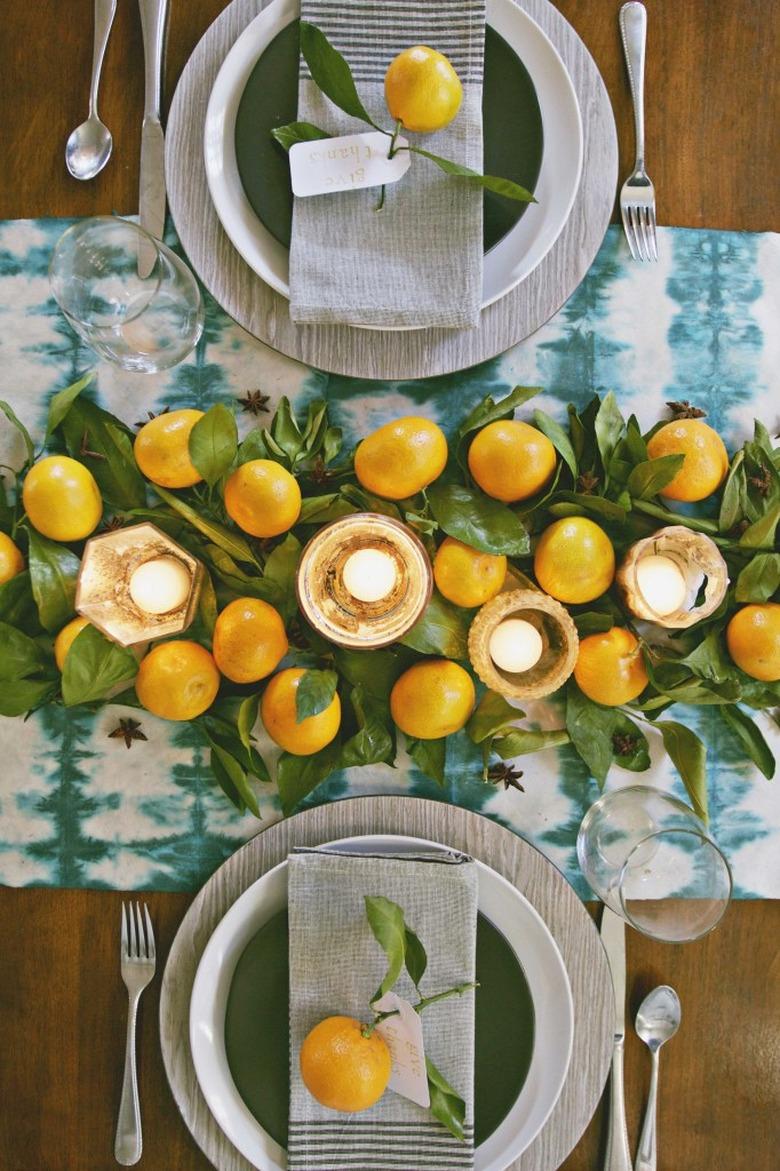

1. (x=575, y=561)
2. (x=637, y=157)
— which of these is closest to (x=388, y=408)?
(x=575, y=561)

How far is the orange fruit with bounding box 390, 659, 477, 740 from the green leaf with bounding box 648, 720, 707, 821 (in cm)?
Result: 22

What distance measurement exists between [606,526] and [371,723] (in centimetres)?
30

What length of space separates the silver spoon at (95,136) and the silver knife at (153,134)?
0.04 meters

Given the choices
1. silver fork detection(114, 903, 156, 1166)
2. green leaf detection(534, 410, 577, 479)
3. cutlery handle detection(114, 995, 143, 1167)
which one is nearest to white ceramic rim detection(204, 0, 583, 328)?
green leaf detection(534, 410, 577, 479)

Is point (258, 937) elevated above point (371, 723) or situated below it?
below

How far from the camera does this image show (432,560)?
76 centimetres

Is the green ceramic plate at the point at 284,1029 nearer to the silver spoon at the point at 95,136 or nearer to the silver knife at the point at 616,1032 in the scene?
the silver knife at the point at 616,1032

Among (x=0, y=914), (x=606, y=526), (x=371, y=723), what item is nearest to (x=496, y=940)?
(x=371, y=723)

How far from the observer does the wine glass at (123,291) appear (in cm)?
75

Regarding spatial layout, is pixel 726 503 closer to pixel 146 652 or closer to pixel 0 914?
pixel 146 652

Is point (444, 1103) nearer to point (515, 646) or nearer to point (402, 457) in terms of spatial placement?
point (515, 646)

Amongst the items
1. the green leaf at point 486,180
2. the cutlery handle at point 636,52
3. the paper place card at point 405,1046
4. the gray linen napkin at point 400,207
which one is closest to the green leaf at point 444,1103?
the paper place card at point 405,1046

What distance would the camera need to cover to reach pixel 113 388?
0.86 m

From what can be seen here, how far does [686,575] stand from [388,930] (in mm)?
425
